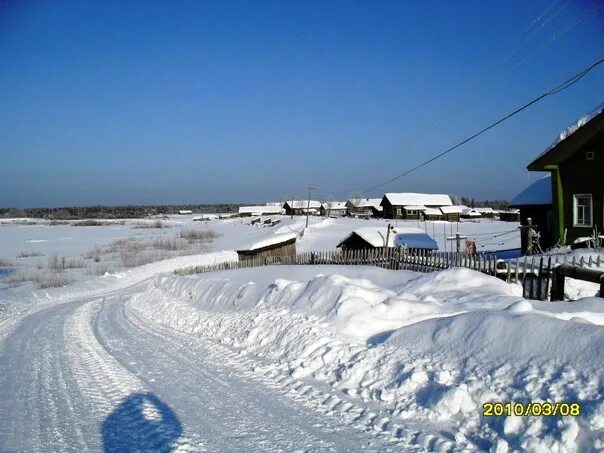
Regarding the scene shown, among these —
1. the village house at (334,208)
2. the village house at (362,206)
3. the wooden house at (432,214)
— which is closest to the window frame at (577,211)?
the wooden house at (432,214)

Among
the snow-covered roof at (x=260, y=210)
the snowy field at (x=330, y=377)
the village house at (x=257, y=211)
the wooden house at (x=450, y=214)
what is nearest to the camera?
the snowy field at (x=330, y=377)

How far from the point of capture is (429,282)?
10102 mm

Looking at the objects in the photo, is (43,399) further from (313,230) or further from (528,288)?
(313,230)

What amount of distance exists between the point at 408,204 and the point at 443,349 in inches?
3605

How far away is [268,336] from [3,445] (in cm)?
422

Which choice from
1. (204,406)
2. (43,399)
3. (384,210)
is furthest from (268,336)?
(384,210)

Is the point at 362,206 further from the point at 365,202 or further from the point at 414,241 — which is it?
the point at 414,241

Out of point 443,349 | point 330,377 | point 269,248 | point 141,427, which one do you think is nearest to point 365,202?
point 269,248

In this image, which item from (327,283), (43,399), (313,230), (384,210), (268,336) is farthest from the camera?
(384,210)

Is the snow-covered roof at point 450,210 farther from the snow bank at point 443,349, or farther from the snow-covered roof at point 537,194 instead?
the snow bank at point 443,349

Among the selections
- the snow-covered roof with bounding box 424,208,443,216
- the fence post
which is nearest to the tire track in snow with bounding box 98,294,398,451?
the fence post

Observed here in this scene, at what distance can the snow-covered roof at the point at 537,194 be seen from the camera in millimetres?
23600

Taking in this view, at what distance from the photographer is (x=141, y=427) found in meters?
4.79

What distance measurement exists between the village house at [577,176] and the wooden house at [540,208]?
281 centimetres
